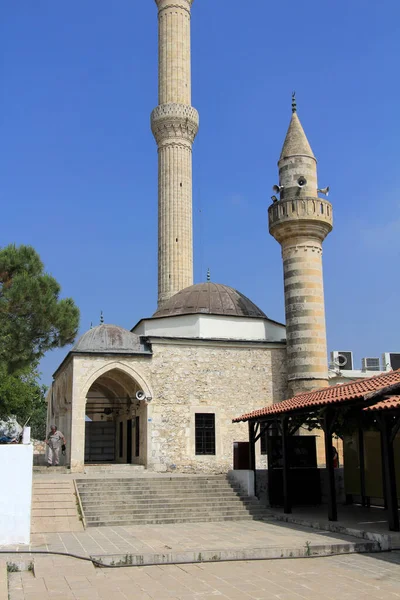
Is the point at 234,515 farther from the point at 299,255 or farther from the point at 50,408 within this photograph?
the point at 50,408

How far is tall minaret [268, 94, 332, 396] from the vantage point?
19344 millimetres

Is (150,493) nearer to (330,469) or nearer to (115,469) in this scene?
(330,469)

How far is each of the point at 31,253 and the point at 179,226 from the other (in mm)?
13468

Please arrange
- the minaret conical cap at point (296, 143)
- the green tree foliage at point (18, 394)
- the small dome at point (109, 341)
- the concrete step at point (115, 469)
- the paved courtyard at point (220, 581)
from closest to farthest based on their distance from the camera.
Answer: the paved courtyard at point (220, 581), the concrete step at point (115, 469), the small dome at point (109, 341), the minaret conical cap at point (296, 143), the green tree foliage at point (18, 394)

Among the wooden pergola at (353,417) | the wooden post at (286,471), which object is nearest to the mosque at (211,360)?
the wooden pergola at (353,417)

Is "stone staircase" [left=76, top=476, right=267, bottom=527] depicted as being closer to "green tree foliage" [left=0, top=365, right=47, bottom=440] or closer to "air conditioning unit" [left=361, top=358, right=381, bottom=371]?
"air conditioning unit" [left=361, top=358, right=381, bottom=371]

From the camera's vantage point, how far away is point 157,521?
12148 millimetres

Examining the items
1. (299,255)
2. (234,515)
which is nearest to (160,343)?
(299,255)

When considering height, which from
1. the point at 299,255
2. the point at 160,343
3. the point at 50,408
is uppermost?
the point at 299,255

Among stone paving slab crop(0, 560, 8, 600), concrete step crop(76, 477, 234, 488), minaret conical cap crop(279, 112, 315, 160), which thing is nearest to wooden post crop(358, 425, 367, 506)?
concrete step crop(76, 477, 234, 488)

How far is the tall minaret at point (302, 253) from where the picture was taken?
63.5ft

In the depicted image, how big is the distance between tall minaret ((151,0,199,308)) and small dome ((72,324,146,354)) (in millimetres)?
7735

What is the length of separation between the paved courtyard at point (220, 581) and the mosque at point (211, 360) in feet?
32.8

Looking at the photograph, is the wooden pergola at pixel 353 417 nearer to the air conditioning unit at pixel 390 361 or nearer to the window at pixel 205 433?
the window at pixel 205 433
